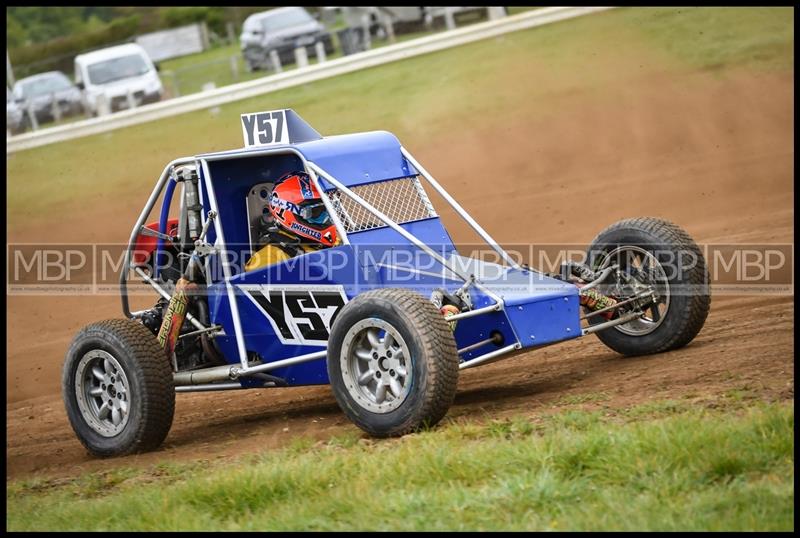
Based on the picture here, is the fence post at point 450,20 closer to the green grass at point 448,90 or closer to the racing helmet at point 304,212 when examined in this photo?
the green grass at point 448,90

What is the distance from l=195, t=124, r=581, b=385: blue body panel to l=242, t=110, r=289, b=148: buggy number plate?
12 cm

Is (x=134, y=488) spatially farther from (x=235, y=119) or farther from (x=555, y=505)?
(x=235, y=119)

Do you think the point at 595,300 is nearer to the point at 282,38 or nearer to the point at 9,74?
the point at 282,38

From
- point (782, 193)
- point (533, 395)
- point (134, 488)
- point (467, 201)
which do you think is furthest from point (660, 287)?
point (467, 201)

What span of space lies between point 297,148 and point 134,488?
2.32 m

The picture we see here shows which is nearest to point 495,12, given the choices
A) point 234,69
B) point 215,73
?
point 234,69

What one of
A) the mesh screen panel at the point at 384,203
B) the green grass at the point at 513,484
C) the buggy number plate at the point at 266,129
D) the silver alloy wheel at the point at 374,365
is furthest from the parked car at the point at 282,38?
the green grass at the point at 513,484

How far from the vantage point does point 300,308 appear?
7.16m

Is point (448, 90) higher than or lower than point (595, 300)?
higher

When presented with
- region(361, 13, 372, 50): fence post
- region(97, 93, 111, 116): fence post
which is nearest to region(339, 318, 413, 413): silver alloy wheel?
region(97, 93, 111, 116): fence post

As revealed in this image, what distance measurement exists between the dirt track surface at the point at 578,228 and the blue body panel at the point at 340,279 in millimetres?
472

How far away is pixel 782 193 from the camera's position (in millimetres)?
14352

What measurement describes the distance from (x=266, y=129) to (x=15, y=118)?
57.7ft

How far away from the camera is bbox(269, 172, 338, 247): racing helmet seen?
7.35m
